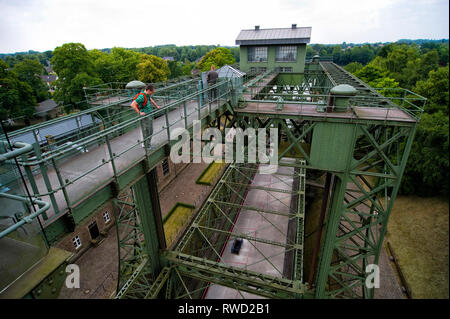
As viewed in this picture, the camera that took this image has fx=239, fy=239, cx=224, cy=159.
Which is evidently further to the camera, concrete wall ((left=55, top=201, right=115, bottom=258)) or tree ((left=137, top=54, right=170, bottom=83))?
tree ((left=137, top=54, right=170, bottom=83))

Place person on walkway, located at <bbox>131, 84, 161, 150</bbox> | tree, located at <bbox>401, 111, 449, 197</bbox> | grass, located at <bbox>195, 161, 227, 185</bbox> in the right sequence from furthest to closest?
grass, located at <bbox>195, 161, 227, 185</bbox>
tree, located at <bbox>401, 111, 449, 197</bbox>
person on walkway, located at <bbox>131, 84, 161, 150</bbox>

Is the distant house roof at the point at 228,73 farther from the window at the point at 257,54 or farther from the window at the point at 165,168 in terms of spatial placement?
the window at the point at 165,168

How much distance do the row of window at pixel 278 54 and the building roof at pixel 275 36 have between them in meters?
0.84

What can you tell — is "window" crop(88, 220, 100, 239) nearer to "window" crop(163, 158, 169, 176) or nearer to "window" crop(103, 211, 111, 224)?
"window" crop(103, 211, 111, 224)

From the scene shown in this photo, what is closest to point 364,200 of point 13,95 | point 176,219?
point 176,219

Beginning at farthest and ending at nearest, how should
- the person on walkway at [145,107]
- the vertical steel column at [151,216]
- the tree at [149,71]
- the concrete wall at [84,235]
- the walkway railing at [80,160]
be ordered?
the tree at [149,71], the concrete wall at [84,235], the vertical steel column at [151,216], the person on walkway at [145,107], the walkway railing at [80,160]

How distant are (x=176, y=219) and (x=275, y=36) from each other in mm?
21524

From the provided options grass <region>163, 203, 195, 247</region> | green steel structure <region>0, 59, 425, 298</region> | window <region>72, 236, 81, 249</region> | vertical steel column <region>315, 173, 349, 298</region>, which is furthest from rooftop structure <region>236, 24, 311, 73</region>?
window <region>72, 236, 81, 249</region>

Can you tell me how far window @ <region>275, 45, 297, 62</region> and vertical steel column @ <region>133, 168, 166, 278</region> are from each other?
22.5 metres

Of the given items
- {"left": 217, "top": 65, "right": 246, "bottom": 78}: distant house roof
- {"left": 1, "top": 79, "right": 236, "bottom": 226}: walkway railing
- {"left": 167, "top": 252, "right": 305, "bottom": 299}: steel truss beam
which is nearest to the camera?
{"left": 1, "top": 79, "right": 236, "bottom": 226}: walkway railing

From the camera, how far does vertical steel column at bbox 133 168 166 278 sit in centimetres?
952

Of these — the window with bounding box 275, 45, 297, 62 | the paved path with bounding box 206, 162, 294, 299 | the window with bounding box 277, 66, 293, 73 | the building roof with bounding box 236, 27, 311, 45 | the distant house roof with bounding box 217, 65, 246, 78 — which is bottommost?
the paved path with bounding box 206, 162, 294, 299

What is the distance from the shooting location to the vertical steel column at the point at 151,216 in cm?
952

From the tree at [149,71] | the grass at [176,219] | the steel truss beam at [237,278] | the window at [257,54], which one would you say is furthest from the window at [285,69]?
the tree at [149,71]
